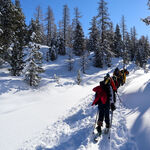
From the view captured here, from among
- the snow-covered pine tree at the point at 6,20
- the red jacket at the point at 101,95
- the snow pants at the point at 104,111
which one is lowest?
the snow pants at the point at 104,111

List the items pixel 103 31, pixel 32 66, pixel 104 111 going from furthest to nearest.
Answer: pixel 103 31 → pixel 32 66 → pixel 104 111

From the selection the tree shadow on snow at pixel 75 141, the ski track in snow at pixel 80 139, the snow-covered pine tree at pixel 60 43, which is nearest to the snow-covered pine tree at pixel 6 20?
the ski track in snow at pixel 80 139

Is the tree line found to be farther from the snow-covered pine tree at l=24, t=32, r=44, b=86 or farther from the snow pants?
the snow pants

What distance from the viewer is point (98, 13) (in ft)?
87.6

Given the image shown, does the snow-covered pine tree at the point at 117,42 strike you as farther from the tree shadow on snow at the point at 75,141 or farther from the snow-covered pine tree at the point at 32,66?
the tree shadow on snow at the point at 75,141

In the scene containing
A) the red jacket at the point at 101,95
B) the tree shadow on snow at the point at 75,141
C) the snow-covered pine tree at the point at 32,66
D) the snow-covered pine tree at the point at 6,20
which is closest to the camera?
the tree shadow on snow at the point at 75,141

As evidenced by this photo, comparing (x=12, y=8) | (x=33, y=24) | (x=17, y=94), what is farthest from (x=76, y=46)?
(x=17, y=94)

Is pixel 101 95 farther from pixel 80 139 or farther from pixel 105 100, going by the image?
pixel 80 139

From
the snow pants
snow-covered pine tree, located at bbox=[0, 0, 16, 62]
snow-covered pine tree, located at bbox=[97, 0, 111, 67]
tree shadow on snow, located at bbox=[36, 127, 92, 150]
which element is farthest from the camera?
snow-covered pine tree, located at bbox=[97, 0, 111, 67]

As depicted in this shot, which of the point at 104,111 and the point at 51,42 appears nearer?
the point at 104,111

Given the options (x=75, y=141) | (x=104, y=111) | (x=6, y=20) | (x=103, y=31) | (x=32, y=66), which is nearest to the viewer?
(x=75, y=141)

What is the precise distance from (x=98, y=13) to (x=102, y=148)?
2943 cm

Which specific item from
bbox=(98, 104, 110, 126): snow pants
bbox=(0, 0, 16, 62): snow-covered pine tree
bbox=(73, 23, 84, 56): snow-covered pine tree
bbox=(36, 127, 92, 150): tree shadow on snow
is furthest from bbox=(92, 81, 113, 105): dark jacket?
bbox=(73, 23, 84, 56): snow-covered pine tree

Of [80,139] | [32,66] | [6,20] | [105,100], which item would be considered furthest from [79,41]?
[80,139]
